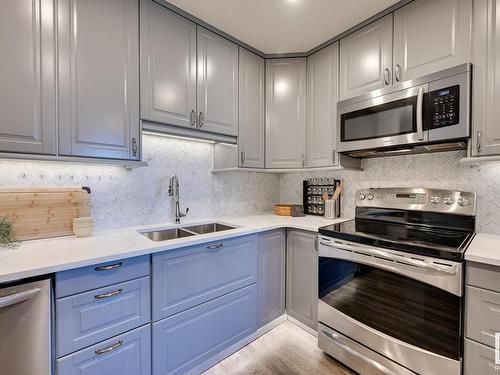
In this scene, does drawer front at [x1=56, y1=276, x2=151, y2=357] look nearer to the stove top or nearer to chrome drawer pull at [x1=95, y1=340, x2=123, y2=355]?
chrome drawer pull at [x1=95, y1=340, x2=123, y2=355]

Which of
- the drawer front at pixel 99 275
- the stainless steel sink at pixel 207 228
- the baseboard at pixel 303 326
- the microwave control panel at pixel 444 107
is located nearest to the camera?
the drawer front at pixel 99 275

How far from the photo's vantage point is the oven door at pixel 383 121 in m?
1.57

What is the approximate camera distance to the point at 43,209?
146 centimetres

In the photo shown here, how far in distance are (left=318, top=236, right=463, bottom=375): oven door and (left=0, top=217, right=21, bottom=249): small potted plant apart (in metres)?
1.89

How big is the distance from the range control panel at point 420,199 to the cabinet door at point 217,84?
1325 mm

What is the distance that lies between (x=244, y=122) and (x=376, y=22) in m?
1.29

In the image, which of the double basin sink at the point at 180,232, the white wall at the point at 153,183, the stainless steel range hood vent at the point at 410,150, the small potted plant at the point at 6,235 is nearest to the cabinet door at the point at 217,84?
the white wall at the point at 153,183

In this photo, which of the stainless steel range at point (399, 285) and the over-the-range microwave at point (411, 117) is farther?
the over-the-range microwave at point (411, 117)

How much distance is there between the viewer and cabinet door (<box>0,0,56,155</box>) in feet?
3.91

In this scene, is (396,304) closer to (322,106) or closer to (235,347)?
(235,347)

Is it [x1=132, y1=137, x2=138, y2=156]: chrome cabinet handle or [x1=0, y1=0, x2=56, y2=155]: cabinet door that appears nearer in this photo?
[x1=0, y1=0, x2=56, y2=155]: cabinet door

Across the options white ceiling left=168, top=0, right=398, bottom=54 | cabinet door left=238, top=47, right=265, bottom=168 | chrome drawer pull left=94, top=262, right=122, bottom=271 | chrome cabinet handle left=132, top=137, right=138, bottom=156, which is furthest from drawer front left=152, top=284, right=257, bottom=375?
white ceiling left=168, top=0, right=398, bottom=54

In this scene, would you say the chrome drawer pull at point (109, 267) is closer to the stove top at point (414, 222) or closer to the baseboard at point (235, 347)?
the baseboard at point (235, 347)

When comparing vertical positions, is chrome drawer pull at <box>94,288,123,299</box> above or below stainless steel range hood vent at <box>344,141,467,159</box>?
below
